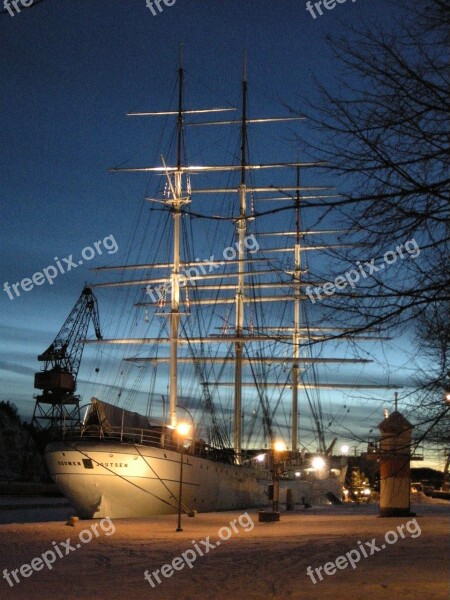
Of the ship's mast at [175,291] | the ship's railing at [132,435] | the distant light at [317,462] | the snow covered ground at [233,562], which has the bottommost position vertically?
the snow covered ground at [233,562]

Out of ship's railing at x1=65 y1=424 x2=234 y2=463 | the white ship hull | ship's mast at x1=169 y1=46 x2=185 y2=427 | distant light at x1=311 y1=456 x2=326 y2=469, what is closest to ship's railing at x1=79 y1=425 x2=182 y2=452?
ship's railing at x1=65 y1=424 x2=234 y2=463

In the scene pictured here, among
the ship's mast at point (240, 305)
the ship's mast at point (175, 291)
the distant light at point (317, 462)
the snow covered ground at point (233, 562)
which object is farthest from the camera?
the distant light at point (317, 462)

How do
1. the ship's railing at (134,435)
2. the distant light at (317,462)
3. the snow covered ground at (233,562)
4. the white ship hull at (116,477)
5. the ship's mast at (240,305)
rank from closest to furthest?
1. the snow covered ground at (233,562)
2. the white ship hull at (116,477)
3. the ship's railing at (134,435)
4. the ship's mast at (240,305)
5. the distant light at (317,462)

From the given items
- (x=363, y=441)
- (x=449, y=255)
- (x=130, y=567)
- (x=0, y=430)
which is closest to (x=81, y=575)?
(x=130, y=567)

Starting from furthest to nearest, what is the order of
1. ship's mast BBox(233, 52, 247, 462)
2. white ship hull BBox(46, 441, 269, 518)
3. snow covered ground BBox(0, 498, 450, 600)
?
1. ship's mast BBox(233, 52, 247, 462)
2. white ship hull BBox(46, 441, 269, 518)
3. snow covered ground BBox(0, 498, 450, 600)

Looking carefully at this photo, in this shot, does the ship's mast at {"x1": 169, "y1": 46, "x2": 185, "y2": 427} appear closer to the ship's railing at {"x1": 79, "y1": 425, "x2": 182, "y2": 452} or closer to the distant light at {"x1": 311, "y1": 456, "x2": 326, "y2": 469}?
the ship's railing at {"x1": 79, "y1": 425, "x2": 182, "y2": 452}

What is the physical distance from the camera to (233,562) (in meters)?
15.6

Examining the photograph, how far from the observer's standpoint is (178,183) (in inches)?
1795

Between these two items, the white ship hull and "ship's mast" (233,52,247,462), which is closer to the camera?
the white ship hull

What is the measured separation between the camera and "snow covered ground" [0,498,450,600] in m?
12.6

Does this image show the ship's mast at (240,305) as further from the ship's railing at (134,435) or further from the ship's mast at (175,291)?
the ship's railing at (134,435)

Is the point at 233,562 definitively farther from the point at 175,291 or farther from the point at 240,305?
the point at 240,305

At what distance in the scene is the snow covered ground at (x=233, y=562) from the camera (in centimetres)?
1259

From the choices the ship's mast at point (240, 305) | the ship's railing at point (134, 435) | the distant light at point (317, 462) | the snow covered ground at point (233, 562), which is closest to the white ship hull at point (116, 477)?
the ship's railing at point (134, 435)
